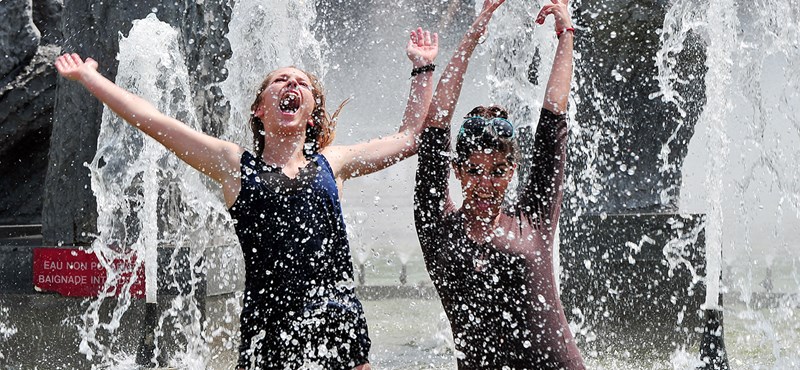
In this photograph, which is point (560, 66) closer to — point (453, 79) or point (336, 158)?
point (453, 79)

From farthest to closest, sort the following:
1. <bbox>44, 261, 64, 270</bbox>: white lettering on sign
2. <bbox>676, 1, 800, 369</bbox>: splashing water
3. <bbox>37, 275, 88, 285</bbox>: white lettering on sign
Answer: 1. <bbox>44, 261, 64, 270</bbox>: white lettering on sign
2. <bbox>37, 275, 88, 285</bbox>: white lettering on sign
3. <bbox>676, 1, 800, 369</bbox>: splashing water

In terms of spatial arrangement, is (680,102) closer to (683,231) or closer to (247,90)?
(683,231)

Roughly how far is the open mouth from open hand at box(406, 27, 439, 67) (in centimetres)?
30

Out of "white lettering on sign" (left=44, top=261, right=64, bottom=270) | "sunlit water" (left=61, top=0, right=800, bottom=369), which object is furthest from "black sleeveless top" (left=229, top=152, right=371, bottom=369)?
"white lettering on sign" (left=44, top=261, right=64, bottom=270)

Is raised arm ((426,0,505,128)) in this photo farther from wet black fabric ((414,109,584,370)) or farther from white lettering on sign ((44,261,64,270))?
white lettering on sign ((44,261,64,270))

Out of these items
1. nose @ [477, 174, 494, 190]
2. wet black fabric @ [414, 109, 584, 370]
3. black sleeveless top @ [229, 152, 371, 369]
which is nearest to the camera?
wet black fabric @ [414, 109, 584, 370]

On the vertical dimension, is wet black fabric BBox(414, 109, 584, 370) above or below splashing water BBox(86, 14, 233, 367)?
below

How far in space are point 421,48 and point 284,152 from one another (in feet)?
1.39

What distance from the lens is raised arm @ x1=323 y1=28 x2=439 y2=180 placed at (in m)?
2.27

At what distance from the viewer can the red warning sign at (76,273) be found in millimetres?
5574

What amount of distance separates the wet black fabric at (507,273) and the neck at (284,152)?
45 cm

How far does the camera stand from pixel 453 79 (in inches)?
78.4

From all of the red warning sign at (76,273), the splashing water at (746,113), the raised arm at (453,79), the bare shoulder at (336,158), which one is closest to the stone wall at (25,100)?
the red warning sign at (76,273)

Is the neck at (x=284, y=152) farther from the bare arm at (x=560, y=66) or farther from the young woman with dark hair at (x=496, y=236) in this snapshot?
the bare arm at (x=560, y=66)
